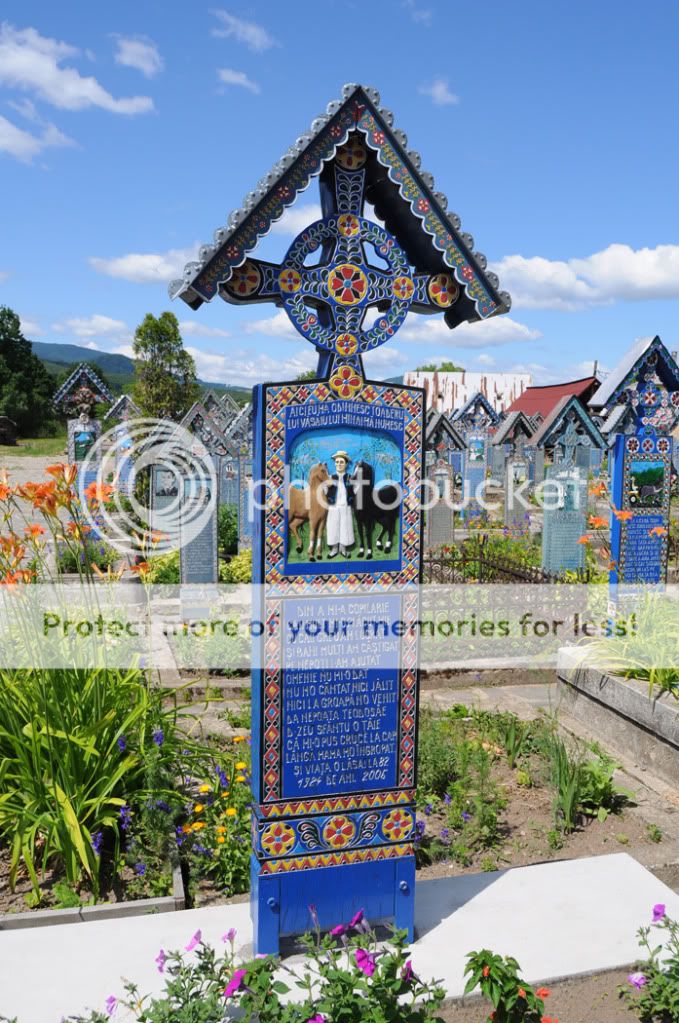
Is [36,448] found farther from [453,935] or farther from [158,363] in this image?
[453,935]

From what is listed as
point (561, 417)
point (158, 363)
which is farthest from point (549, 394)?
point (561, 417)

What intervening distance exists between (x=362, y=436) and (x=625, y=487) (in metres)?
5.37

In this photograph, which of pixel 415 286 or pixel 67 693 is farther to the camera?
pixel 67 693

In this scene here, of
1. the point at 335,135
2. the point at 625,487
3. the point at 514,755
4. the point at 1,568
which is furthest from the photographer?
the point at 625,487

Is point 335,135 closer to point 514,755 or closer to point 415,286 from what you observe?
point 415,286

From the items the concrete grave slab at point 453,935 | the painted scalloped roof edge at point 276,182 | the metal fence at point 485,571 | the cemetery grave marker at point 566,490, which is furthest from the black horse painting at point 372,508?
the cemetery grave marker at point 566,490

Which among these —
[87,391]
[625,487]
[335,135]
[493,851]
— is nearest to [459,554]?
[625,487]

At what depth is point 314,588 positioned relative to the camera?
11.5 feet

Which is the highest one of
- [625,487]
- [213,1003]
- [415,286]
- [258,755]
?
[415,286]

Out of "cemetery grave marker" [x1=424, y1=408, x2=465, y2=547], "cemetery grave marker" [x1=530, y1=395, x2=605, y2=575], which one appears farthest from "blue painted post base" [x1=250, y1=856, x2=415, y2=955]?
"cemetery grave marker" [x1=424, y1=408, x2=465, y2=547]

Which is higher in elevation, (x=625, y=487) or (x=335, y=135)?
(x=335, y=135)

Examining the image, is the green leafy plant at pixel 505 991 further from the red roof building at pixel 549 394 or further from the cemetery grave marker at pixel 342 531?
the red roof building at pixel 549 394

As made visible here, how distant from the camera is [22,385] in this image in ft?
175

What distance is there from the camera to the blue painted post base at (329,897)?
11.4ft
